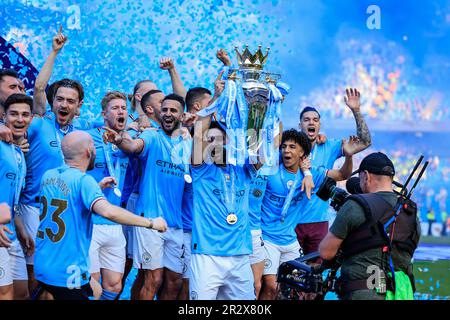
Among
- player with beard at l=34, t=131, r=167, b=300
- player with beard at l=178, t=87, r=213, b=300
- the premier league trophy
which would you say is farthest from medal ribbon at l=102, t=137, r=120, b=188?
player with beard at l=34, t=131, r=167, b=300

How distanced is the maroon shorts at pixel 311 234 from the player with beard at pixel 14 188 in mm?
2416

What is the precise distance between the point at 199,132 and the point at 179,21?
13.1 ft

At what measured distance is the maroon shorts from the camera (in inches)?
282

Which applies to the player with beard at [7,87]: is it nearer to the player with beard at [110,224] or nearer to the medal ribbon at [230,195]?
the player with beard at [110,224]

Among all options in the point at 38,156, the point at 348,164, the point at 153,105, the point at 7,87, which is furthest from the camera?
the point at 153,105

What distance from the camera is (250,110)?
19.5 feet

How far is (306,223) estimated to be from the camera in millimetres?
7188

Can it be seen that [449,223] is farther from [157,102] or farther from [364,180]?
[364,180]

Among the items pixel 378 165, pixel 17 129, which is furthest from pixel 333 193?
pixel 17 129

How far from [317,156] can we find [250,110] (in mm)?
1780

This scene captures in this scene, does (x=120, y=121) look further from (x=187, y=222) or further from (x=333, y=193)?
(x=333, y=193)

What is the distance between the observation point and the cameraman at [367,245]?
4.86m

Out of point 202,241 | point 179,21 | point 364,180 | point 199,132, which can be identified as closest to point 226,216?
point 202,241

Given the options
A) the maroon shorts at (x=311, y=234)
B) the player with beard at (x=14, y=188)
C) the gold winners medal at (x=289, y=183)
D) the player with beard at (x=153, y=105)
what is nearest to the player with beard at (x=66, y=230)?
the player with beard at (x=14, y=188)
